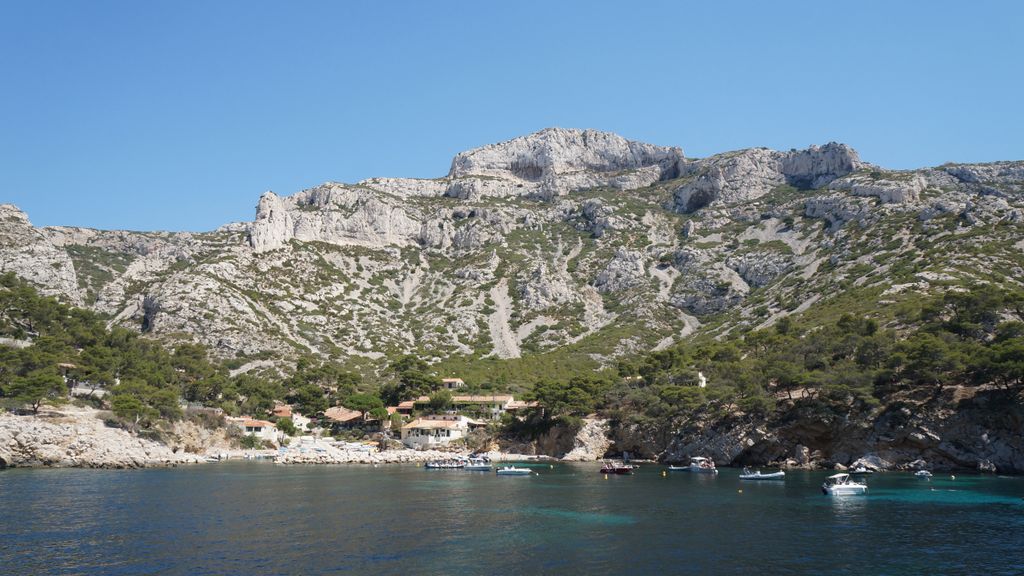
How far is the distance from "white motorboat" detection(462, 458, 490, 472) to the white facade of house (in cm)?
1755

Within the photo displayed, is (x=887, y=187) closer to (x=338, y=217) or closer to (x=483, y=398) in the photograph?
(x=483, y=398)

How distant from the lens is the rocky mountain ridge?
402ft

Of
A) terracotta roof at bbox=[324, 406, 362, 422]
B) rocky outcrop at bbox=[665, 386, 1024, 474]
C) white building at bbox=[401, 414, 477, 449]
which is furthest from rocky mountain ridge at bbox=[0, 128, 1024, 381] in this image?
white building at bbox=[401, 414, 477, 449]

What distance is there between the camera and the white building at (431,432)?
9419cm

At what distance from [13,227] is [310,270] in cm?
5701

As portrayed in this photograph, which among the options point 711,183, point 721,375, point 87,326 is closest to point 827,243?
point 711,183

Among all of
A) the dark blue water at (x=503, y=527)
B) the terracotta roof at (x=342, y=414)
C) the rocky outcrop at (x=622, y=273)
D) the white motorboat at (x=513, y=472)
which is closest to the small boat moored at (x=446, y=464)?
the white motorboat at (x=513, y=472)

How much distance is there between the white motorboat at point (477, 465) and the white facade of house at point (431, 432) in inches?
691

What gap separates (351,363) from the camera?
129 meters

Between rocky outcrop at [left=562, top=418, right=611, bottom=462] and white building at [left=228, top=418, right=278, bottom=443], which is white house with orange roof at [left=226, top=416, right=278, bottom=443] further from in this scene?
rocky outcrop at [left=562, top=418, right=611, bottom=462]

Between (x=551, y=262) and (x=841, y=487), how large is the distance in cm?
12822

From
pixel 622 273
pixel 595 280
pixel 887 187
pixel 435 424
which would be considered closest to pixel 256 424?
pixel 435 424

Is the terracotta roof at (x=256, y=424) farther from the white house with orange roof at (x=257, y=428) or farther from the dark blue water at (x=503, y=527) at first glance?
the dark blue water at (x=503, y=527)

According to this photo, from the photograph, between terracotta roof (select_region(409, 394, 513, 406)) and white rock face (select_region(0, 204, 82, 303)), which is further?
white rock face (select_region(0, 204, 82, 303))
